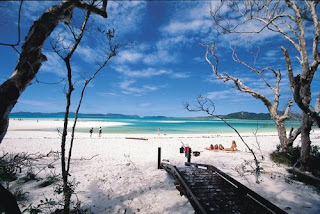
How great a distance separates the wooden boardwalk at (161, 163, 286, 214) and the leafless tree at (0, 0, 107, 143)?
4.94 m

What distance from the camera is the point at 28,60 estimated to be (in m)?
3.51

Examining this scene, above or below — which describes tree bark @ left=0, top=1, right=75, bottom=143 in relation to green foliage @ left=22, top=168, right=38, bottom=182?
above

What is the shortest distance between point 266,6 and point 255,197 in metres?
9.37

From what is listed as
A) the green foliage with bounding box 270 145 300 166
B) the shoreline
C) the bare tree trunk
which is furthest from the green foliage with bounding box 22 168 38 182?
the shoreline

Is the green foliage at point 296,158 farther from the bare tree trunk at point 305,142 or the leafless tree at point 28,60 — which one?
the leafless tree at point 28,60

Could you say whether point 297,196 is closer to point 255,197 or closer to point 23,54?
point 255,197

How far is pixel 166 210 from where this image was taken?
6.02 meters

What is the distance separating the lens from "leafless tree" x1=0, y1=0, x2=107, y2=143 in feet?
10.3

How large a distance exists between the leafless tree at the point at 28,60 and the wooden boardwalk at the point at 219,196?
4.94 m

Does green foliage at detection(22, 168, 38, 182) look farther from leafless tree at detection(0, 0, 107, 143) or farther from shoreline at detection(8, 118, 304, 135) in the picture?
shoreline at detection(8, 118, 304, 135)

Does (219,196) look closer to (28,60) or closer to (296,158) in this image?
(28,60)

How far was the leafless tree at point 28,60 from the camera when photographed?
3.14 meters

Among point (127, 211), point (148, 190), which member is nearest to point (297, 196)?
point (148, 190)

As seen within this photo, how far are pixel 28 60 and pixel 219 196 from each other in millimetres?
6413
